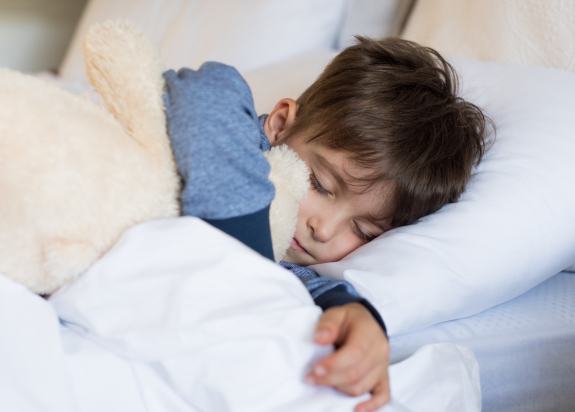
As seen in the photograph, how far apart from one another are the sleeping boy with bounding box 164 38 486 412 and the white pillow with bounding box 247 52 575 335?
4cm

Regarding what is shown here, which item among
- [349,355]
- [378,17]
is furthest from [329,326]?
[378,17]

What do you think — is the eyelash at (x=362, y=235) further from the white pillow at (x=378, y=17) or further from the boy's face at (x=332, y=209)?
the white pillow at (x=378, y=17)

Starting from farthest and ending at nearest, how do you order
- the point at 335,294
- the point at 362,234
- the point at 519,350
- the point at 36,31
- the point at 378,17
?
the point at 36,31 < the point at 378,17 < the point at 362,234 < the point at 519,350 < the point at 335,294

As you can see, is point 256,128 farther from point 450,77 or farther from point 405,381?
point 450,77

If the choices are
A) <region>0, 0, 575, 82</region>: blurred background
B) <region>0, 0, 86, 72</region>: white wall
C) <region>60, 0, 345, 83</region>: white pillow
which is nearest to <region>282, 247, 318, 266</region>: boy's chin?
<region>0, 0, 575, 82</region>: blurred background

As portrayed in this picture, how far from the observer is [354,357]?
21.8 inches

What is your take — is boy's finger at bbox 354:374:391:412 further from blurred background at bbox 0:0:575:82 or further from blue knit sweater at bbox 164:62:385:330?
blurred background at bbox 0:0:575:82

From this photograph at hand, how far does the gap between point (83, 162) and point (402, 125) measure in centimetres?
46

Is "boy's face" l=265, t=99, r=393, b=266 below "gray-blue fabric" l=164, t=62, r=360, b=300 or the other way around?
below

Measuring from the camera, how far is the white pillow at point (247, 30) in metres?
1.60

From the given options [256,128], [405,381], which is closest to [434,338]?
[405,381]

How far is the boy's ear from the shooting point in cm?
95

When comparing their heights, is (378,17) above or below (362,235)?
above

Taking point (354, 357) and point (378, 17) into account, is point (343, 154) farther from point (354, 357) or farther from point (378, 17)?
point (378, 17)
